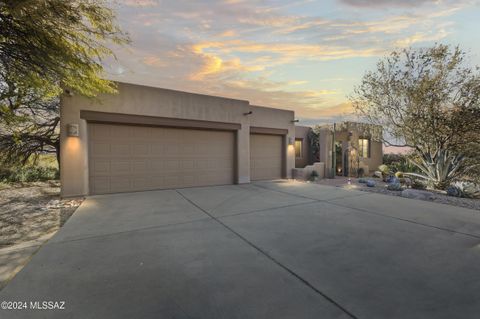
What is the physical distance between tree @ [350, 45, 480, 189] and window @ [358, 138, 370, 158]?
4876 mm

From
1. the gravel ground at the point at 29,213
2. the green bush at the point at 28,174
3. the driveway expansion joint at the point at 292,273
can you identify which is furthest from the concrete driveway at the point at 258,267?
the green bush at the point at 28,174

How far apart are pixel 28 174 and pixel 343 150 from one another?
16.8m

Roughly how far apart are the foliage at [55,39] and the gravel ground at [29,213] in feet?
10.3

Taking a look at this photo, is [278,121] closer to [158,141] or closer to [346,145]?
[346,145]

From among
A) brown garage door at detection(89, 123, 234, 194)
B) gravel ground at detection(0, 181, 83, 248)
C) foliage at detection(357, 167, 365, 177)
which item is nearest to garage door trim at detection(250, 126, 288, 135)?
brown garage door at detection(89, 123, 234, 194)

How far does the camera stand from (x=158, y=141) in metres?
8.23

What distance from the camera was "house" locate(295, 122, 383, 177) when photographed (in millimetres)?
12828

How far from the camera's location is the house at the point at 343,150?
1283 centimetres

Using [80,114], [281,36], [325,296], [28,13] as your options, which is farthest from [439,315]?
[80,114]

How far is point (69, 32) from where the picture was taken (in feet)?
15.3

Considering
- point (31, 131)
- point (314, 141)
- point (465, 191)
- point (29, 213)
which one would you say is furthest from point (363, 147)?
point (31, 131)

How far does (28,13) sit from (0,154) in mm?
8434

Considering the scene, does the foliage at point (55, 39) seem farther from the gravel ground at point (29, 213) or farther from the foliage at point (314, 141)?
the foliage at point (314, 141)

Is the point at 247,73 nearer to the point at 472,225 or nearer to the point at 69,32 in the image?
the point at 69,32
